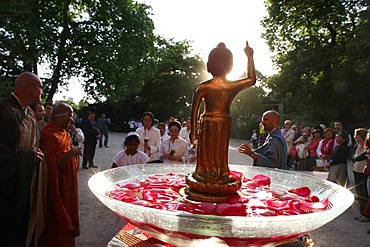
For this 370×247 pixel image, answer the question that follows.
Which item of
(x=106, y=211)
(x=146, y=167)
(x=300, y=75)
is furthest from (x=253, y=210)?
(x=300, y=75)

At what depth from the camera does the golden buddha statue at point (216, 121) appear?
135cm

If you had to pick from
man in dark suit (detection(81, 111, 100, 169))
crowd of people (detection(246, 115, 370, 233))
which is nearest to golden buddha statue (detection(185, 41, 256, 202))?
crowd of people (detection(246, 115, 370, 233))

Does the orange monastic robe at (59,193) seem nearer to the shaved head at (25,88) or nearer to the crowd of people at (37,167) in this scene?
the crowd of people at (37,167)

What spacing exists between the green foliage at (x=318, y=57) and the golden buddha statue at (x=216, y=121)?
17.2 m

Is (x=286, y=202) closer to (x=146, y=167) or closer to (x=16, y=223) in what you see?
(x=146, y=167)

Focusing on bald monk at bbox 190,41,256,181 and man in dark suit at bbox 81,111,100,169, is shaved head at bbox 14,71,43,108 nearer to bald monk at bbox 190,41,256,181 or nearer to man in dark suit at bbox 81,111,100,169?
bald monk at bbox 190,41,256,181

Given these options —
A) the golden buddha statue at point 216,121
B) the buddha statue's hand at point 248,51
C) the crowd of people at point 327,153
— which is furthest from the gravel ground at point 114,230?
the buddha statue's hand at point 248,51

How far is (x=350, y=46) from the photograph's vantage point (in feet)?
50.3

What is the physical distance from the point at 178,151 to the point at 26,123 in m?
2.76

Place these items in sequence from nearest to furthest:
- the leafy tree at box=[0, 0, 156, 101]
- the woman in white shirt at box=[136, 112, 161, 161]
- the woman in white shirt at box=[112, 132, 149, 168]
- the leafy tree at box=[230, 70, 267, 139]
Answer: the woman in white shirt at box=[112, 132, 149, 168] → the woman in white shirt at box=[136, 112, 161, 161] → the leafy tree at box=[0, 0, 156, 101] → the leafy tree at box=[230, 70, 267, 139]

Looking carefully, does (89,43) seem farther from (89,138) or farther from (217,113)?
(217,113)

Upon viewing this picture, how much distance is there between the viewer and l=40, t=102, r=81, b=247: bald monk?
297 cm

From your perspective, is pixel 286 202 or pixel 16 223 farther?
pixel 16 223

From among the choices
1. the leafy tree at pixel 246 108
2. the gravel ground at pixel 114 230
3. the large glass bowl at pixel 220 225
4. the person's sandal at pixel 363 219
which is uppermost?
the leafy tree at pixel 246 108
